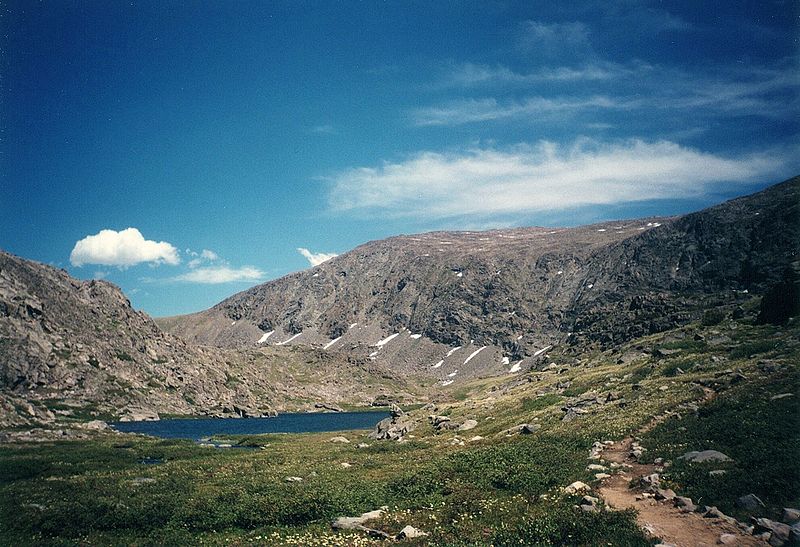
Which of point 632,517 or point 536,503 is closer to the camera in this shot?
point 632,517

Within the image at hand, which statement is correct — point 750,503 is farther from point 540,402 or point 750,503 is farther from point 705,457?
point 540,402

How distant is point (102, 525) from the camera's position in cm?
2380

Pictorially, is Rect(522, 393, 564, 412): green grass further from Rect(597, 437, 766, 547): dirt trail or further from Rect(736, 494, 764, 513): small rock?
Rect(736, 494, 764, 513): small rock

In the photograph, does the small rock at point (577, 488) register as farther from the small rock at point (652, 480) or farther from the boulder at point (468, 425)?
the boulder at point (468, 425)

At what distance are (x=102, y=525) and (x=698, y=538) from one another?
Answer: 92.4 feet

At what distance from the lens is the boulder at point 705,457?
74.3ft

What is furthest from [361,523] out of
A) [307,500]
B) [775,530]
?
[775,530]

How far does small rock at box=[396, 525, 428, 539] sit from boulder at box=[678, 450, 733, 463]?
15.1m

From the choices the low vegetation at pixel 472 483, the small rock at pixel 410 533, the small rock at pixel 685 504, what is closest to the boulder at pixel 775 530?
the low vegetation at pixel 472 483

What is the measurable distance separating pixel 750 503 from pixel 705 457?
255 inches

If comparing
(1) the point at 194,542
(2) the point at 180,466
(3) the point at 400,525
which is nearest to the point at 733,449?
(3) the point at 400,525

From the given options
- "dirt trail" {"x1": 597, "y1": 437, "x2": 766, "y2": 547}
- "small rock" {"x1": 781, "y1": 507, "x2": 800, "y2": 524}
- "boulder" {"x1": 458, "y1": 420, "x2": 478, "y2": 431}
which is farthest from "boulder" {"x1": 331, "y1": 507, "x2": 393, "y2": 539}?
"boulder" {"x1": 458, "y1": 420, "x2": 478, "y2": 431}

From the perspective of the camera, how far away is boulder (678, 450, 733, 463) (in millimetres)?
22641

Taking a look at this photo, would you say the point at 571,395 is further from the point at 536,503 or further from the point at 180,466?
the point at 180,466
